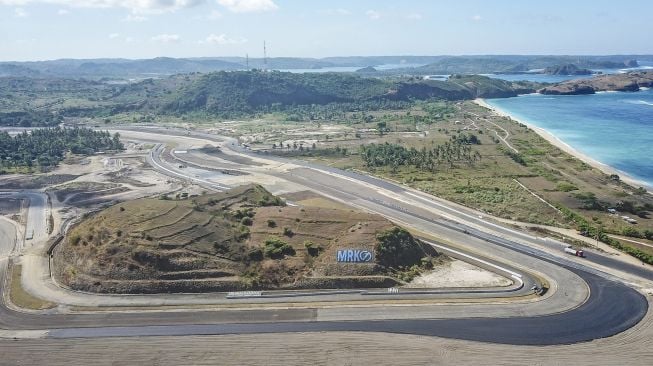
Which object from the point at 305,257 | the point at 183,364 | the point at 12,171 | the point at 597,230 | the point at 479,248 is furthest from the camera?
the point at 12,171

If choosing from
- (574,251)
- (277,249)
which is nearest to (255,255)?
(277,249)

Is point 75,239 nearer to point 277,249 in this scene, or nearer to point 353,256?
point 277,249

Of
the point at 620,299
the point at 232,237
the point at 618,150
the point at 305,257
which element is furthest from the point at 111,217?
the point at 618,150

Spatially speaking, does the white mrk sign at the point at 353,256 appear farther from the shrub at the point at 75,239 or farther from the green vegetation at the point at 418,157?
the green vegetation at the point at 418,157

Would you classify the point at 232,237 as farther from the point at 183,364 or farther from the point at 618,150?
the point at 618,150

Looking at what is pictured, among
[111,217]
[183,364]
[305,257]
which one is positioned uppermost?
[111,217]

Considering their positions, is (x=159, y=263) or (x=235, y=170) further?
(x=235, y=170)

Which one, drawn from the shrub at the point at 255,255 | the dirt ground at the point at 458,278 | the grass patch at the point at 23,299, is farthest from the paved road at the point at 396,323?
the shrub at the point at 255,255

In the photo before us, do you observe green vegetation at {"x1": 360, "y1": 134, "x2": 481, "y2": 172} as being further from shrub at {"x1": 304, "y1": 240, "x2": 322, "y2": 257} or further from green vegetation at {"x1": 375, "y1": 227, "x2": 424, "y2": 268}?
shrub at {"x1": 304, "y1": 240, "x2": 322, "y2": 257}
